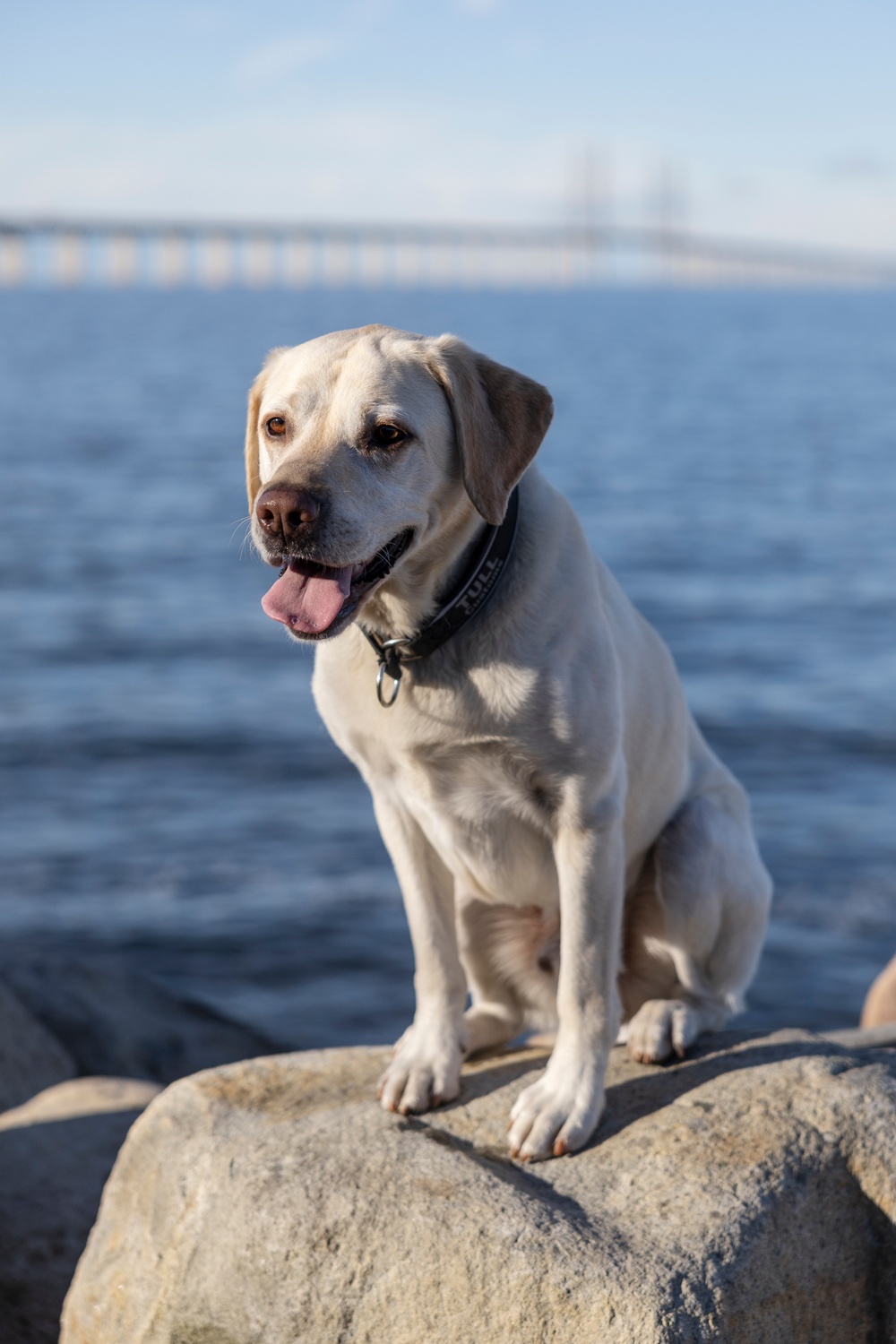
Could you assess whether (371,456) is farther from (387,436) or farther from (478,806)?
(478,806)

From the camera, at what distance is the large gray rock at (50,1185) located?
5.11 metres

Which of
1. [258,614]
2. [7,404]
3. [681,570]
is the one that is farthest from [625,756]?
[7,404]

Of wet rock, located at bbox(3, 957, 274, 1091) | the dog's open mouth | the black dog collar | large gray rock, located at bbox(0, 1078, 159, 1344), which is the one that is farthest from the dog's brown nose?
wet rock, located at bbox(3, 957, 274, 1091)

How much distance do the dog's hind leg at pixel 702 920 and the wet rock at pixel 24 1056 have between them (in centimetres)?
324

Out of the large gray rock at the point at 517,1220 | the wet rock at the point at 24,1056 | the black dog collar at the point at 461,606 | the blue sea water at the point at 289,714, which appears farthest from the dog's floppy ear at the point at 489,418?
the blue sea water at the point at 289,714

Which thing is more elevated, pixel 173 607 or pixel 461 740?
pixel 461 740

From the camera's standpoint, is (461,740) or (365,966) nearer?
(461,740)

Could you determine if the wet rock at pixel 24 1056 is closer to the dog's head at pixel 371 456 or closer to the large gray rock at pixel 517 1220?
the large gray rock at pixel 517 1220

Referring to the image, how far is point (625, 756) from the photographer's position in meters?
4.29

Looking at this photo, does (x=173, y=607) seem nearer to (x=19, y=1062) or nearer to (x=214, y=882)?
(x=214, y=882)

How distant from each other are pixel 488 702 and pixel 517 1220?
1.34 meters

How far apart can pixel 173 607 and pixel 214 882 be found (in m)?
7.60

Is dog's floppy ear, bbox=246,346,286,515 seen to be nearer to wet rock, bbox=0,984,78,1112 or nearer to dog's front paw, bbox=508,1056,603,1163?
dog's front paw, bbox=508,1056,603,1163

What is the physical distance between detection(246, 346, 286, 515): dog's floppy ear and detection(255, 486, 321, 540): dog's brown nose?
494 millimetres
